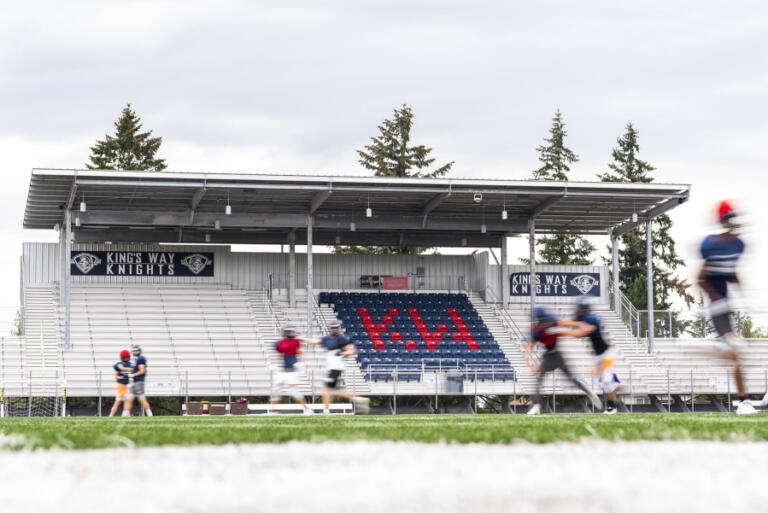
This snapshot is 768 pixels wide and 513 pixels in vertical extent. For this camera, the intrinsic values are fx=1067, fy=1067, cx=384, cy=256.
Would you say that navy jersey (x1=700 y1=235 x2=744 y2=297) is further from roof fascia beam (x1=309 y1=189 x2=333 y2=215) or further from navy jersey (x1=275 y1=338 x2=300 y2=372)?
roof fascia beam (x1=309 y1=189 x2=333 y2=215)

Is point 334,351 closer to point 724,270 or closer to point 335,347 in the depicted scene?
point 335,347

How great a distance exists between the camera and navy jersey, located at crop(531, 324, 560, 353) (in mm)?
15977

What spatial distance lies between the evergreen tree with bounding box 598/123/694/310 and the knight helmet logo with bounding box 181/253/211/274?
110ft

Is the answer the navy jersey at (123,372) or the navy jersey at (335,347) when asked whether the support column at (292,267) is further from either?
the navy jersey at (335,347)

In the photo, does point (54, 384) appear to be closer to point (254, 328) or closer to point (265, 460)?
point (254, 328)

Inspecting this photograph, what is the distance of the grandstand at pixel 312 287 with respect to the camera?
35.1 m

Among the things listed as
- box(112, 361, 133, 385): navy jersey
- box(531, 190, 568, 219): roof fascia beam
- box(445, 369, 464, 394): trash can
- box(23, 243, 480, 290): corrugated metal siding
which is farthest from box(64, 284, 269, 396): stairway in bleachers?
box(531, 190, 568, 219): roof fascia beam

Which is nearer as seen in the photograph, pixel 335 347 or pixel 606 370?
pixel 606 370

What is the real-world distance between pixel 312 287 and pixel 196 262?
5083 millimetres

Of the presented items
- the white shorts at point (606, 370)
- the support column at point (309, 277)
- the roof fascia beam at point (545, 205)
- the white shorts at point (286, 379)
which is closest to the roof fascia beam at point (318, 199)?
the support column at point (309, 277)

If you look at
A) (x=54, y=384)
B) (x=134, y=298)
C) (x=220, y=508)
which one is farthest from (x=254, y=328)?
(x=220, y=508)

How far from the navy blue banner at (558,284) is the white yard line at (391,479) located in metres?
39.5

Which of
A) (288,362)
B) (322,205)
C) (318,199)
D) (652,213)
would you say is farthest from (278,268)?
(288,362)

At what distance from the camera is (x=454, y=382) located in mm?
34688
